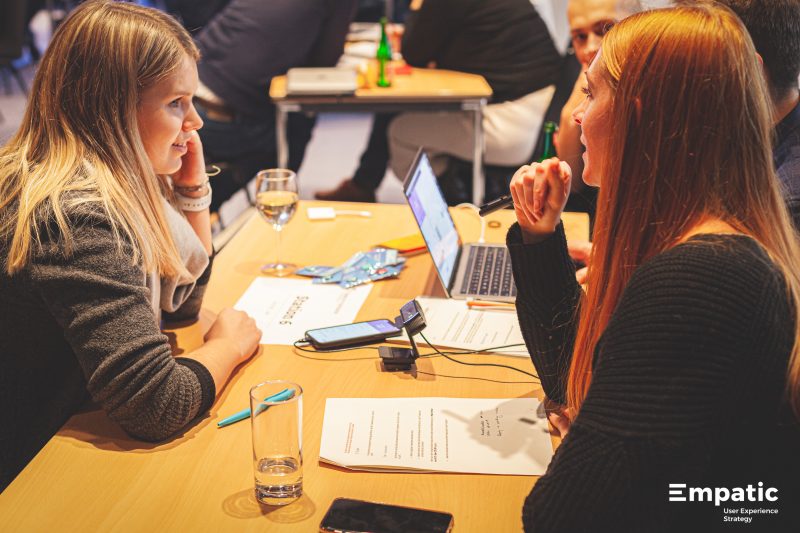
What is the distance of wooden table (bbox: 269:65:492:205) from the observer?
131 inches

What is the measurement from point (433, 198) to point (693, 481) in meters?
1.06

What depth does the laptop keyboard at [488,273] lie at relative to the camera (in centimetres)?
182

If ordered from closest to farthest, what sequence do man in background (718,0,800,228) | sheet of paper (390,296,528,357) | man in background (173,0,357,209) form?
sheet of paper (390,296,528,357) < man in background (718,0,800,228) < man in background (173,0,357,209)

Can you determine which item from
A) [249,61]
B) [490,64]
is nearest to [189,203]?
[249,61]

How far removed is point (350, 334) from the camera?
1.59 meters

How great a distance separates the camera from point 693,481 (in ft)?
3.29

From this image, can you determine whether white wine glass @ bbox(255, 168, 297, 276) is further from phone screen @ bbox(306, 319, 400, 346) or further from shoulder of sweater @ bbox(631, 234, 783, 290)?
shoulder of sweater @ bbox(631, 234, 783, 290)

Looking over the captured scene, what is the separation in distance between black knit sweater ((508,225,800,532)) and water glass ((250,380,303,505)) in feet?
1.04

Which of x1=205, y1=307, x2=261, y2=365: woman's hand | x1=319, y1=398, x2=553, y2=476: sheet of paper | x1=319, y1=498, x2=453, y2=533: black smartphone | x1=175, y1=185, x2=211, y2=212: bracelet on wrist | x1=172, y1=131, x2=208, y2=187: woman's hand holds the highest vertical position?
x1=172, y1=131, x2=208, y2=187: woman's hand

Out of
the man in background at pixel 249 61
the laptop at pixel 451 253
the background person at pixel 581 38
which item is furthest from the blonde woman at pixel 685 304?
the man in background at pixel 249 61

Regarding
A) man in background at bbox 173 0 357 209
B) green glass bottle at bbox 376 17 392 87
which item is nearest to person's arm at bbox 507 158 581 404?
green glass bottle at bbox 376 17 392 87

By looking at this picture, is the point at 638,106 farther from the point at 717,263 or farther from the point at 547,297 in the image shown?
the point at 547,297

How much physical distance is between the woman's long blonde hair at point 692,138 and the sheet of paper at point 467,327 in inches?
20.0

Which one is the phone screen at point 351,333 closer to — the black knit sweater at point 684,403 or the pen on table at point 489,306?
the pen on table at point 489,306
